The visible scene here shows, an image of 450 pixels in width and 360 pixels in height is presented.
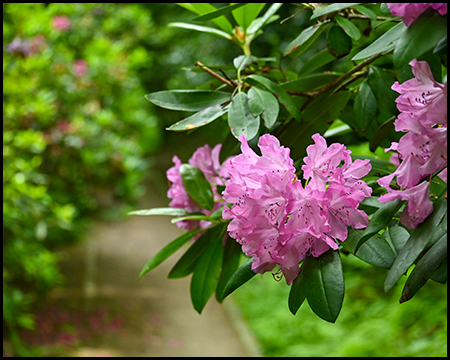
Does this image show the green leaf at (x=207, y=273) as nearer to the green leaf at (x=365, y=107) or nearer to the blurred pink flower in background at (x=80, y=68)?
the green leaf at (x=365, y=107)

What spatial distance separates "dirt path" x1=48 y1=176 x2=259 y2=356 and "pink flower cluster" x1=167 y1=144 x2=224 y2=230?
2.64 metres

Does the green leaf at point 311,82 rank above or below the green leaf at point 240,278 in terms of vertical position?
above

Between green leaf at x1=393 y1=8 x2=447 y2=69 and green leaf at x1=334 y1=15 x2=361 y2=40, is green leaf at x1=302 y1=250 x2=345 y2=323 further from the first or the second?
green leaf at x1=334 y1=15 x2=361 y2=40

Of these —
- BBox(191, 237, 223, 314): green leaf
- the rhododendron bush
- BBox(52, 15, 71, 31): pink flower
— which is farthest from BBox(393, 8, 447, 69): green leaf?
BBox(52, 15, 71, 31): pink flower

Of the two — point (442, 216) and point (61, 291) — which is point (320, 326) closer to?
point (61, 291)

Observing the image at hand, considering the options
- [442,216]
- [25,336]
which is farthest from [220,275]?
[25,336]

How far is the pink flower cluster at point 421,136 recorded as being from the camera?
479mm

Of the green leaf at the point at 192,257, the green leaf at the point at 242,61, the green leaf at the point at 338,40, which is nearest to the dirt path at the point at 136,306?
the green leaf at the point at 192,257

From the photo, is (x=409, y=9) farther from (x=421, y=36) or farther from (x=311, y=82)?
(x=311, y=82)

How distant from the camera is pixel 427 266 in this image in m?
0.51

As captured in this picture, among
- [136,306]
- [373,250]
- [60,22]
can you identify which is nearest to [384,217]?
[373,250]

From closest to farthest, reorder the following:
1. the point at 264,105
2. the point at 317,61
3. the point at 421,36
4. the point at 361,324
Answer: the point at 421,36, the point at 264,105, the point at 317,61, the point at 361,324

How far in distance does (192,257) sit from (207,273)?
60mm

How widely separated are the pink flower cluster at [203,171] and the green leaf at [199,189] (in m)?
0.05
